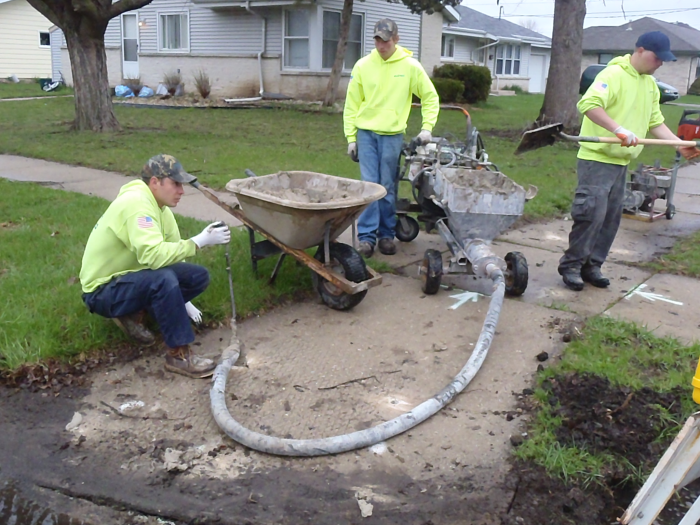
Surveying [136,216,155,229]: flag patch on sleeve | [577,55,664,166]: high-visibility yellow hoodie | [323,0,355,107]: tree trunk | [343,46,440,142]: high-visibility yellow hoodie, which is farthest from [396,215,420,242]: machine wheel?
[323,0,355,107]: tree trunk

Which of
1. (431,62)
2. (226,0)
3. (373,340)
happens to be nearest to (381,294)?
(373,340)

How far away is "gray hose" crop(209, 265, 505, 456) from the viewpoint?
10.9 ft

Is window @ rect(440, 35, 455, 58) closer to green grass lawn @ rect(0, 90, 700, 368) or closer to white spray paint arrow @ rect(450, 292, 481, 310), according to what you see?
green grass lawn @ rect(0, 90, 700, 368)

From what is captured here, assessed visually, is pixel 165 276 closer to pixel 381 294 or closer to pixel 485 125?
pixel 381 294

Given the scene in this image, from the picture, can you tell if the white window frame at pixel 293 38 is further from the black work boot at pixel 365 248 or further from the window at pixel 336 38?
the black work boot at pixel 365 248

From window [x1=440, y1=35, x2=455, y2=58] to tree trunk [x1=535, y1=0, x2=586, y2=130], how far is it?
751 inches

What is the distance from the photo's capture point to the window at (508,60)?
122 ft

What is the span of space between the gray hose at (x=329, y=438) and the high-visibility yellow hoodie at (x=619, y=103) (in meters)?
2.09

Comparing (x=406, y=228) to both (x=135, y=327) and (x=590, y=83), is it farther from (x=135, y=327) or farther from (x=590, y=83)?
(x=590, y=83)

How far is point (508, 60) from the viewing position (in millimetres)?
37969

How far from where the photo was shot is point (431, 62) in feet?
88.0

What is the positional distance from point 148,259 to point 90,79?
36.0 feet

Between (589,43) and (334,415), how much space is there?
173ft

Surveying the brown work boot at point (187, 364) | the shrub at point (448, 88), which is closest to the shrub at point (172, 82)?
the shrub at point (448, 88)
